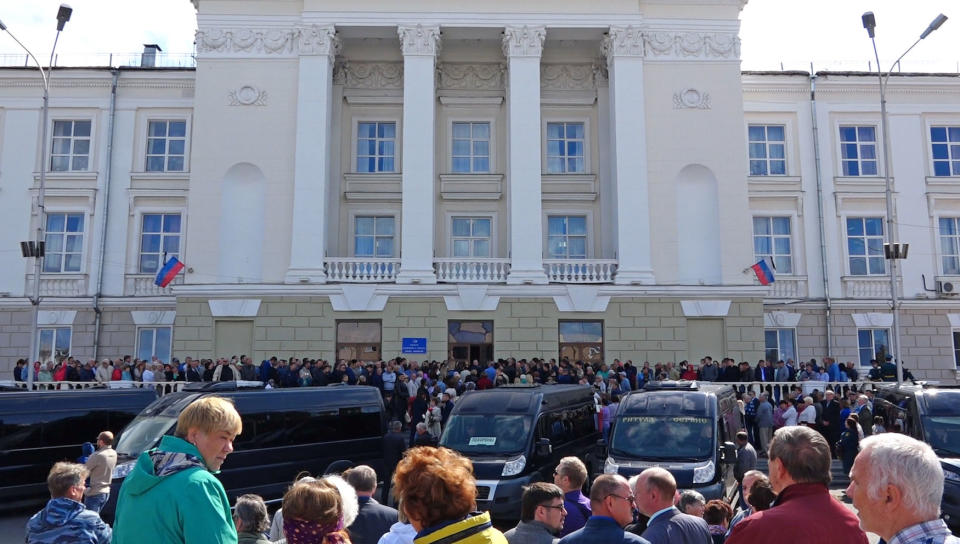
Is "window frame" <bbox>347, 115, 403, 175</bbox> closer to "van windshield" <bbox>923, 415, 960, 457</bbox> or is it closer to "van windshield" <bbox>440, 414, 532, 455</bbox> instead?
"van windshield" <bbox>440, 414, 532, 455</bbox>

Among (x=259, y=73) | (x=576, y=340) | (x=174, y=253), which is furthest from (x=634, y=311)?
(x=174, y=253)

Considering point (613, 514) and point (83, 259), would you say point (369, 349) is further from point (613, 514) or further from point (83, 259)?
point (613, 514)

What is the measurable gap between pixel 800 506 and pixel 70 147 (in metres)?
35.3

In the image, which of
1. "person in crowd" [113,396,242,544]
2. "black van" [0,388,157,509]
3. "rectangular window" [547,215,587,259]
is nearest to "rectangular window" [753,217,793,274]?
"rectangular window" [547,215,587,259]

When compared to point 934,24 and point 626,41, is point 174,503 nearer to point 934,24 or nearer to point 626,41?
point 934,24

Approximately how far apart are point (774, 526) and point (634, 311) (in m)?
25.0

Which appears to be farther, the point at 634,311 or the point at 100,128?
the point at 100,128

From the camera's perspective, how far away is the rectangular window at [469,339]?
2828 cm

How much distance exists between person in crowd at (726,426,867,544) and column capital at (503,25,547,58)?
27.4 meters

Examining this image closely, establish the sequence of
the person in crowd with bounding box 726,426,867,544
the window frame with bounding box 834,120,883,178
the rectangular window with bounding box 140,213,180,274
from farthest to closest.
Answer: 1. the window frame with bounding box 834,120,883,178
2. the rectangular window with bounding box 140,213,180,274
3. the person in crowd with bounding box 726,426,867,544

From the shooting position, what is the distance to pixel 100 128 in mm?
32781

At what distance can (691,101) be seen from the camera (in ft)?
98.0

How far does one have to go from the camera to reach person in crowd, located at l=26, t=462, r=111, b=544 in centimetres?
589

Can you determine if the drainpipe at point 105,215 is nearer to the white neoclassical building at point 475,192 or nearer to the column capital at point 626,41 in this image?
the white neoclassical building at point 475,192
